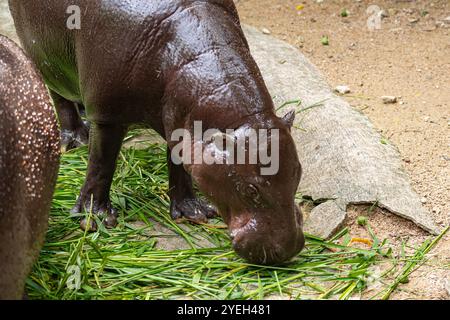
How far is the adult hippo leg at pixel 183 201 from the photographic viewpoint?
15.7ft

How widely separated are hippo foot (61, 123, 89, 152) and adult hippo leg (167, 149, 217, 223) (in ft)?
3.79

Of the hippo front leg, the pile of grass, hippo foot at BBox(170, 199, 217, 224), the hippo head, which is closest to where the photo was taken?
the hippo head

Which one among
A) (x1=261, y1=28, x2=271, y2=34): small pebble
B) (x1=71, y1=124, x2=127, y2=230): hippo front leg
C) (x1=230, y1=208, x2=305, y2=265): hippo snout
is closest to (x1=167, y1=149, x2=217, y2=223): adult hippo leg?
(x1=71, y1=124, x2=127, y2=230): hippo front leg

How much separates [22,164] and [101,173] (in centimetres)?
133

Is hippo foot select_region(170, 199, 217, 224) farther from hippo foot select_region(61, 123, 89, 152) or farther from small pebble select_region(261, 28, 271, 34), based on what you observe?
small pebble select_region(261, 28, 271, 34)

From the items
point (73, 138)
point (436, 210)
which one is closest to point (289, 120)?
point (436, 210)

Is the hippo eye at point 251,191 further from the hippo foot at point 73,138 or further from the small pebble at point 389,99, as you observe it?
the small pebble at point 389,99

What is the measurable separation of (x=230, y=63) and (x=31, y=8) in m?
1.53

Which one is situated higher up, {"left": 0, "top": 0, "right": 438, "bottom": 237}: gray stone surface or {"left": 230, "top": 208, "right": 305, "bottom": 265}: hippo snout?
{"left": 230, "top": 208, "right": 305, "bottom": 265}: hippo snout

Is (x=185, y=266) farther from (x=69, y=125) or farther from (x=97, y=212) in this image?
(x=69, y=125)

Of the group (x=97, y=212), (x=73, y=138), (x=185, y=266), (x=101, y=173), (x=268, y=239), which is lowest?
(x=73, y=138)

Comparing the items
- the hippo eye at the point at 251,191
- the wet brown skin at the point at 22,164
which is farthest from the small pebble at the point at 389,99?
the wet brown skin at the point at 22,164

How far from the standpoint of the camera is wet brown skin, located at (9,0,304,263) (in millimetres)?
3822

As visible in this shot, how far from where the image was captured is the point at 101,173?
462cm
